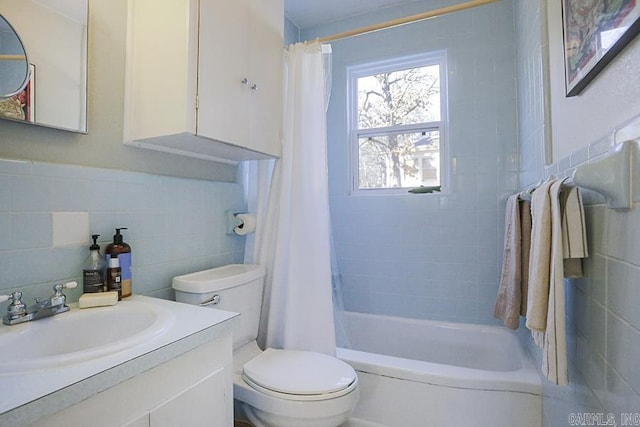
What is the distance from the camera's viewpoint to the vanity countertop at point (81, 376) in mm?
493

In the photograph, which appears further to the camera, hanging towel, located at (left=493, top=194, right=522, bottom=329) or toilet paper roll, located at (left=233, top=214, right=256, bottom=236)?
toilet paper roll, located at (left=233, top=214, right=256, bottom=236)

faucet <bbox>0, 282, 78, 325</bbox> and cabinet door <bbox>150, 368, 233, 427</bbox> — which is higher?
faucet <bbox>0, 282, 78, 325</bbox>

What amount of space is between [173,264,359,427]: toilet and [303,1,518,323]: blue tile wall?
1060 mm

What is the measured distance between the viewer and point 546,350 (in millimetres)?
844

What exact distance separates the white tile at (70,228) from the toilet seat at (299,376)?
776mm

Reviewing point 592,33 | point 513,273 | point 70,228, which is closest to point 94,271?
point 70,228

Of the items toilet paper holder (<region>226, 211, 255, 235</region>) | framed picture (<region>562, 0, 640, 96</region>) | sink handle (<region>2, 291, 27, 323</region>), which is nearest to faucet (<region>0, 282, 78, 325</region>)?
sink handle (<region>2, 291, 27, 323</region>)

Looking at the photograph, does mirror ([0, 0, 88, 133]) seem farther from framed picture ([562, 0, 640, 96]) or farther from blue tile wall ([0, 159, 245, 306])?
framed picture ([562, 0, 640, 96])

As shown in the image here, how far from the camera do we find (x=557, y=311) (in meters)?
0.81

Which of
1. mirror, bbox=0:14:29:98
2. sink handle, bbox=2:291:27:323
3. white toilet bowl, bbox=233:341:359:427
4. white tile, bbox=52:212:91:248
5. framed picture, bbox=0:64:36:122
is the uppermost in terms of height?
mirror, bbox=0:14:29:98

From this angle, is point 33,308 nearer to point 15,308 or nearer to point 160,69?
point 15,308

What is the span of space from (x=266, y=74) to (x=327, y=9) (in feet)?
3.91

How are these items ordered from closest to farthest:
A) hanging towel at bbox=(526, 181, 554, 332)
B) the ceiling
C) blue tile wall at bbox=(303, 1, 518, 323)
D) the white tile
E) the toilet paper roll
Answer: hanging towel at bbox=(526, 181, 554, 332) → the white tile → the toilet paper roll → blue tile wall at bbox=(303, 1, 518, 323) → the ceiling

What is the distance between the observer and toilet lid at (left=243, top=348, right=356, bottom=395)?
1.11 meters
